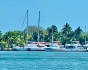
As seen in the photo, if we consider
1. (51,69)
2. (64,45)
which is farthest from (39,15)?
(51,69)

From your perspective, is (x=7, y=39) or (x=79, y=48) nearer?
(x=79, y=48)

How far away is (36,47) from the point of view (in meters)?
183

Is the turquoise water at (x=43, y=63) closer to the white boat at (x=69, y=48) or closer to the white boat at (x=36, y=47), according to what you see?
the white boat at (x=69, y=48)

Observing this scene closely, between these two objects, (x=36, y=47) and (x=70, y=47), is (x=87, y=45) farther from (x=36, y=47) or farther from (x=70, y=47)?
(x=36, y=47)

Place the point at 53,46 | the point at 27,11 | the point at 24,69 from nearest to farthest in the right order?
the point at 24,69, the point at 53,46, the point at 27,11

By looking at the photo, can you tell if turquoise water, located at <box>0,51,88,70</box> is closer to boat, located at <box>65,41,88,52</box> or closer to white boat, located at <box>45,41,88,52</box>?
white boat, located at <box>45,41,88,52</box>

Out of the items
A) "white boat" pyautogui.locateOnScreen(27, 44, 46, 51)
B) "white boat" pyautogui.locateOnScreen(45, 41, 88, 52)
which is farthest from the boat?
"white boat" pyautogui.locateOnScreen(27, 44, 46, 51)

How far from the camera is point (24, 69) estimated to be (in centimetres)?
6297

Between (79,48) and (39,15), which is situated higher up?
(39,15)

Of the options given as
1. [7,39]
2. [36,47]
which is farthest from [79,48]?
[7,39]

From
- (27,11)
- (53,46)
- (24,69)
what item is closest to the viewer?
(24,69)

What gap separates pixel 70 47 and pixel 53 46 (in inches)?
281

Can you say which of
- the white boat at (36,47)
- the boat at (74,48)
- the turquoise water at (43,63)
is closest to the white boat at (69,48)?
the boat at (74,48)

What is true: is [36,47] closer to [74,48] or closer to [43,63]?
[74,48]
